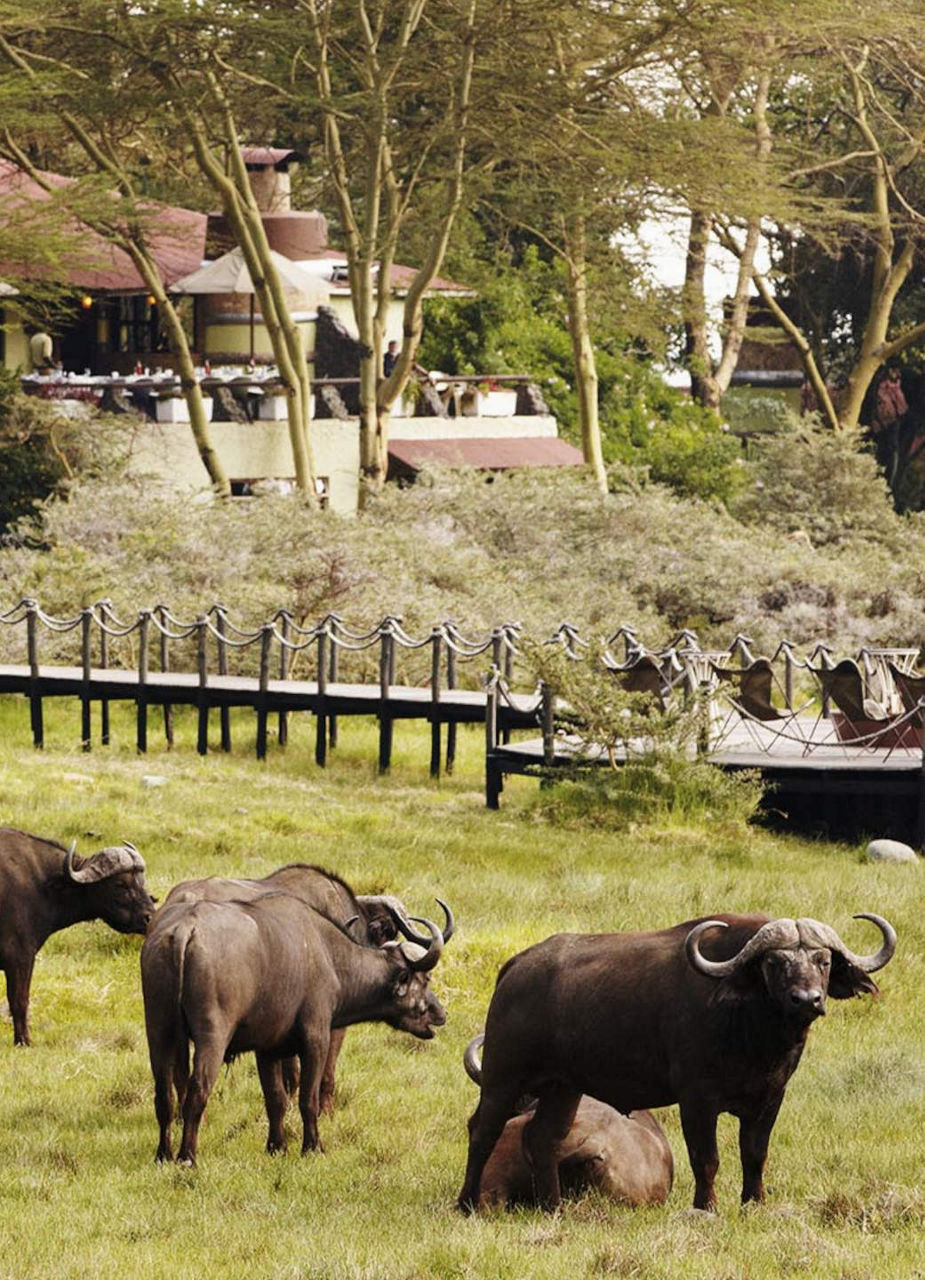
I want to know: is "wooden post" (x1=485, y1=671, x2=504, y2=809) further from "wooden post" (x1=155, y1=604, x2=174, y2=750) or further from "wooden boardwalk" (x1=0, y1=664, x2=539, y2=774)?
"wooden post" (x1=155, y1=604, x2=174, y2=750)

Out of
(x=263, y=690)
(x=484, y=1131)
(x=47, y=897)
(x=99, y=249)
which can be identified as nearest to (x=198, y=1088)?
(x=484, y=1131)

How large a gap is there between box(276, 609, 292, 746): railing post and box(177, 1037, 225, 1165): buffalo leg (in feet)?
48.3

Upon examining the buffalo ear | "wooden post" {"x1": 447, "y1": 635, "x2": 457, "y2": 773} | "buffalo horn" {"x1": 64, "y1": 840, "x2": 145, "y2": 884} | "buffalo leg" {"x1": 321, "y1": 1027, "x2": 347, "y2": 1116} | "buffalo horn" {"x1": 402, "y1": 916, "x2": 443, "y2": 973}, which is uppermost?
the buffalo ear

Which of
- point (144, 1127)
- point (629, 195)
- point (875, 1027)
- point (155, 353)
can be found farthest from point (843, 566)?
point (144, 1127)

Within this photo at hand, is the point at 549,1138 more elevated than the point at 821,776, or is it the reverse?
the point at 549,1138

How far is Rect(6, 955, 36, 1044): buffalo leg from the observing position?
12.6m

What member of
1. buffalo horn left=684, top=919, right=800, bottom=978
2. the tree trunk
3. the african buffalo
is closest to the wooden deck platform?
the african buffalo

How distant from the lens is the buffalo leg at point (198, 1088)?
9609 millimetres

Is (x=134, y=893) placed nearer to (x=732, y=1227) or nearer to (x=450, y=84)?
(x=732, y=1227)

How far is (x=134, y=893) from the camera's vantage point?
1246cm

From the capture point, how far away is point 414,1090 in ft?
38.0

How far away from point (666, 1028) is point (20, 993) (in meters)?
5.01

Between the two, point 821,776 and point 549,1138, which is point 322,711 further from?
point 549,1138

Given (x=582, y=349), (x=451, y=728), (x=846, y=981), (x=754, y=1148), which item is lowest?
(x=451, y=728)
